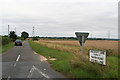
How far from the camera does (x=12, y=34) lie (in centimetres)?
7562

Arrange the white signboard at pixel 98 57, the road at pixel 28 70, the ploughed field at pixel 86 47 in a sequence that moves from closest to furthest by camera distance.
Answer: the white signboard at pixel 98 57 < the road at pixel 28 70 < the ploughed field at pixel 86 47

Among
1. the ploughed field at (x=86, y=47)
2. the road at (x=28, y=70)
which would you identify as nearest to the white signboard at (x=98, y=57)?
the road at (x=28, y=70)

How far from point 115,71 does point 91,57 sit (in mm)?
1557

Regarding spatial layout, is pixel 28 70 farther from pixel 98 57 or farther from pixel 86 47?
pixel 86 47

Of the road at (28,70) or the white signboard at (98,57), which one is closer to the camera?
the white signboard at (98,57)

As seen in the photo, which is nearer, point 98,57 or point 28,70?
point 98,57

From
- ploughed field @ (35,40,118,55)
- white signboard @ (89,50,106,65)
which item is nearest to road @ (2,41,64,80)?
white signboard @ (89,50,106,65)

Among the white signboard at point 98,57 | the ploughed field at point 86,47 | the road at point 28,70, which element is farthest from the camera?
the ploughed field at point 86,47

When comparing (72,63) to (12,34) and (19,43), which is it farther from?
(12,34)

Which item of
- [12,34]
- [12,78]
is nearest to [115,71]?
[12,78]

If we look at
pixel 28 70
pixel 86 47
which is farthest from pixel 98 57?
pixel 86 47

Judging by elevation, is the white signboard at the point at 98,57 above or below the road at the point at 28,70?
above

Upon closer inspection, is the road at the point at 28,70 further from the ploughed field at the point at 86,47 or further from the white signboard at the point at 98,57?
the ploughed field at the point at 86,47

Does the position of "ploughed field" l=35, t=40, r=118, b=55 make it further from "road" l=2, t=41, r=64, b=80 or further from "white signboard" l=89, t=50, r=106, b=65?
"white signboard" l=89, t=50, r=106, b=65
